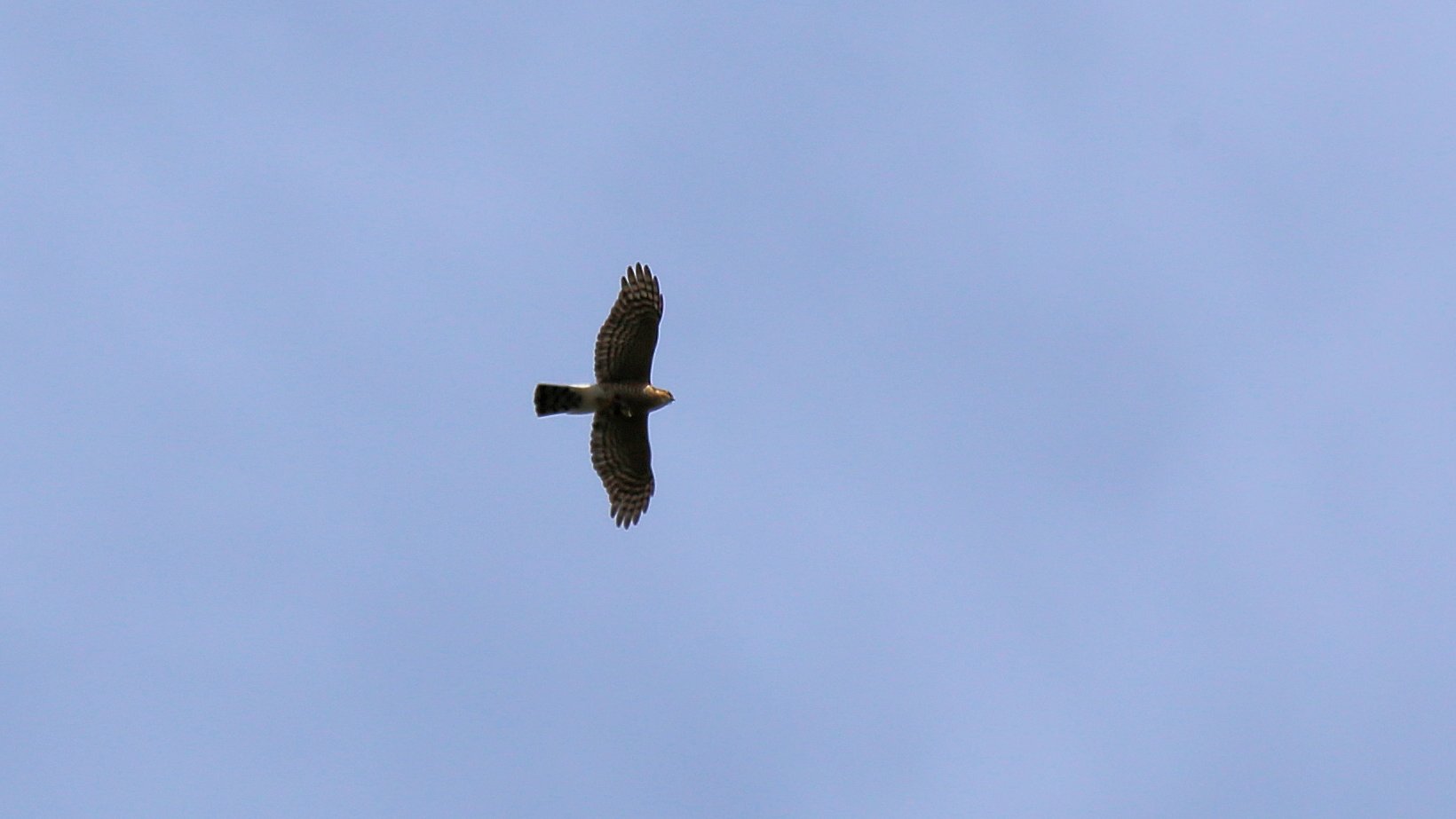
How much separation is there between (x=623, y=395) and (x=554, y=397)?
1.09m

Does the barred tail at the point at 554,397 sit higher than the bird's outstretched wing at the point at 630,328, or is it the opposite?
the bird's outstretched wing at the point at 630,328

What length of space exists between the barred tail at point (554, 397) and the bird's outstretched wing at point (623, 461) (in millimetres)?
693

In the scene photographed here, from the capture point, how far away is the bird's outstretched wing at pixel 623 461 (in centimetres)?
3400

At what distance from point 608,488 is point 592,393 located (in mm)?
1825

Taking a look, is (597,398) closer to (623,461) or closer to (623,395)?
(623,395)

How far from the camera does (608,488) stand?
3431cm

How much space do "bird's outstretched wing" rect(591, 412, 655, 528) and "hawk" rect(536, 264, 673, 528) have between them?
0.01 metres

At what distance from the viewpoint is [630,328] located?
1307 inches

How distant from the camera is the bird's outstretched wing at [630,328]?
1303 inches

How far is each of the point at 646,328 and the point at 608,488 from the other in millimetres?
2855

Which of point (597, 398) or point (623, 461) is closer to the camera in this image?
point (597, 398)

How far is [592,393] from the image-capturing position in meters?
33.3

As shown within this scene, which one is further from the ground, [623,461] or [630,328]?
[630,328]

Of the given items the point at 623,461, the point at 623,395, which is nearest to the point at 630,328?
the point at 623,395
